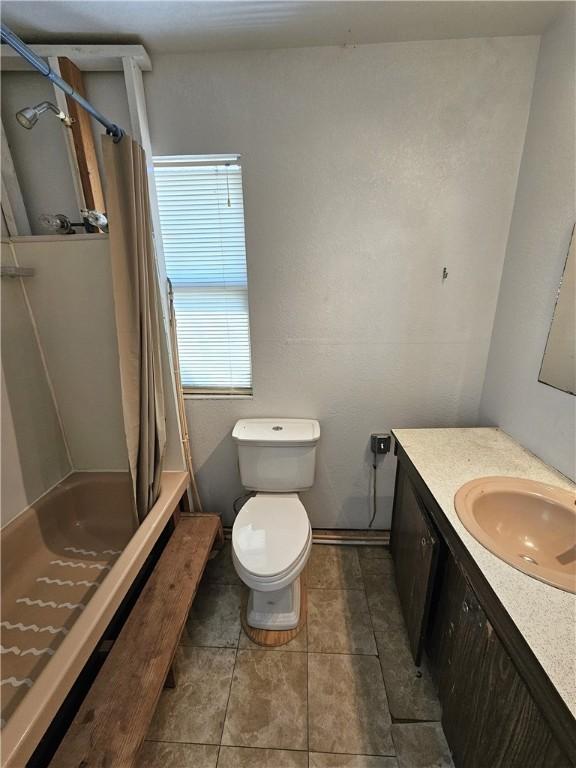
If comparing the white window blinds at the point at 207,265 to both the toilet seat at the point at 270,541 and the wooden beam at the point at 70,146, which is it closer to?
the wooden beam at the point at 70,146

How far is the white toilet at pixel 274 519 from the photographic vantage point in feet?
4.15

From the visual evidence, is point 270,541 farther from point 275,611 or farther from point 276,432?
point 276,432

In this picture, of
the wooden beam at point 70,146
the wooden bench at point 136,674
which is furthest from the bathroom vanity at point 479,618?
the wooden beam at point 70,146

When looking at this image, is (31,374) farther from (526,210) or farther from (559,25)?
(559,25)

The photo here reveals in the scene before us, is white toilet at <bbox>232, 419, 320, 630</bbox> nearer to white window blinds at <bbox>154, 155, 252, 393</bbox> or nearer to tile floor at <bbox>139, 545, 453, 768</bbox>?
tile floor at <bbox>139, 545, 453, 768</bbox>

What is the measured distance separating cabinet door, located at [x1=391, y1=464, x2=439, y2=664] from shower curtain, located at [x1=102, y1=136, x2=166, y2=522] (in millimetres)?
1147

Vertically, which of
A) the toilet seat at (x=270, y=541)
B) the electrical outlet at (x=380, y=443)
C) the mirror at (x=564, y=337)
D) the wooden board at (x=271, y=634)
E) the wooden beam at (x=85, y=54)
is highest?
the wooden beam at (x=85, y=54)

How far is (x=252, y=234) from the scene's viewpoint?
149 centimetres

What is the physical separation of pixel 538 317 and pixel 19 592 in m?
2.44

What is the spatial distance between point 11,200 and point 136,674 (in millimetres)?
1940

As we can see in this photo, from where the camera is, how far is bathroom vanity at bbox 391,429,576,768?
2.03 feet

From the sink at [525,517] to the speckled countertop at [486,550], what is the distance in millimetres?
46

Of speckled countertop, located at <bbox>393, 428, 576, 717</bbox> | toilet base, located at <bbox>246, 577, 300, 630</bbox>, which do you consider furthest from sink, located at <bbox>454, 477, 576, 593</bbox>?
toilet base, located at <bbox>246, 577, 300, 630</bbox>

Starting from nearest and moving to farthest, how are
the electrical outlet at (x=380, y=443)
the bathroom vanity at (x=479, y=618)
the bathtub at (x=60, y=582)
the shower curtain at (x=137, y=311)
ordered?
the bathroom vanity at (x=479, y=618)
the bathtub at (x=60, y=582)
the shower curtain at (x=137, y=311)
the electrical outlet at (x=380, y=443)
